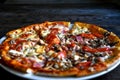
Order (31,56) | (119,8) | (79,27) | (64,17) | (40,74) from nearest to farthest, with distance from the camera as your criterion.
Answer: (40,74)
(31,56)
(79,27)
(64,17)
(119,8)

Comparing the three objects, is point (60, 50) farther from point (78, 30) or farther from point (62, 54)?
point (78, 30)

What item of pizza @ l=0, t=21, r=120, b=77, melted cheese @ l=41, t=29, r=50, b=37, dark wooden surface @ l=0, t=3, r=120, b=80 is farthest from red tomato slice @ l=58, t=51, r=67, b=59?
dark wooden surface @ l=0, t=3, r=120, b=80

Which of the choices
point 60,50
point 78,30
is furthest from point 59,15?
point 60,50

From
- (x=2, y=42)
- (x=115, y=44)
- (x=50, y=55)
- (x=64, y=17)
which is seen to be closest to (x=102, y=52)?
(x=115, y=44)

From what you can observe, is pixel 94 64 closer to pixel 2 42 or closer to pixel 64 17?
pixel 2 42

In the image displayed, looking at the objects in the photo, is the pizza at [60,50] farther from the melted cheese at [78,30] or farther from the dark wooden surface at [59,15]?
the dark wooden surface at [59,15]
